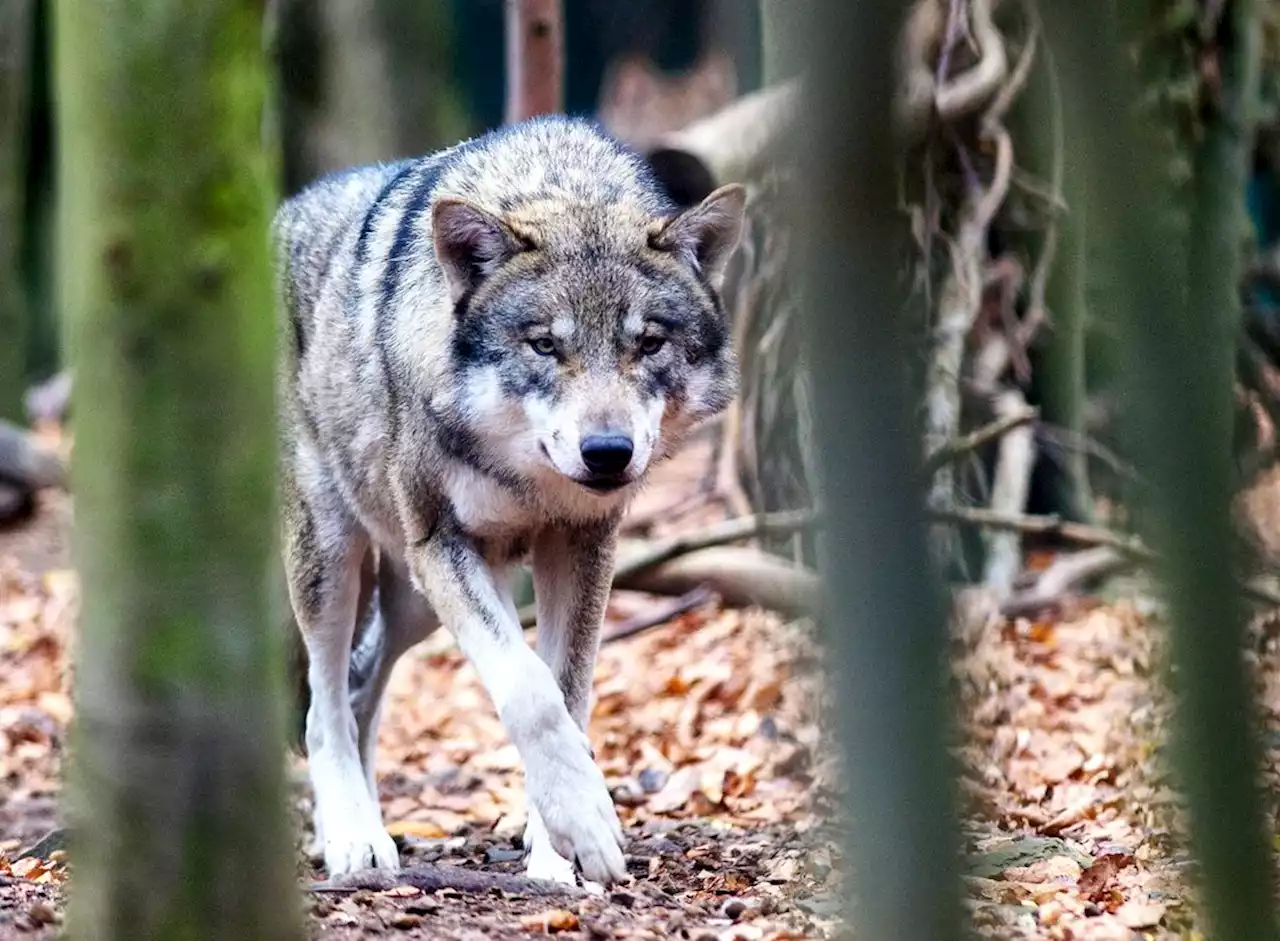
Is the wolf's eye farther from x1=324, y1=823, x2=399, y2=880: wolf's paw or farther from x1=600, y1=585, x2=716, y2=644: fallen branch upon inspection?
x1=600, y1=585, x2=716, y2=644: fallen branch

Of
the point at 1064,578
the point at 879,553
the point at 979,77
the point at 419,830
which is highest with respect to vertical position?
the point at 979,77

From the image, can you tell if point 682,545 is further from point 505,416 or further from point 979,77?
point 505,416

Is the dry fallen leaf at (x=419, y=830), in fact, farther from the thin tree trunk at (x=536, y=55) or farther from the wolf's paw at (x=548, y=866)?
the thin tree trunk at (x=536, y=55)

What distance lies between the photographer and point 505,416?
16.3 ft

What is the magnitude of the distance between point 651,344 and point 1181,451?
255cm

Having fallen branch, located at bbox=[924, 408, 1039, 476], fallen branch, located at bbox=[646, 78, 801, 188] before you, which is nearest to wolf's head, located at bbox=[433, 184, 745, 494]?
fallen branch, located at bbox=[924, 408, 1039, 476]

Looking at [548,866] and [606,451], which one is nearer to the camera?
[606,451]

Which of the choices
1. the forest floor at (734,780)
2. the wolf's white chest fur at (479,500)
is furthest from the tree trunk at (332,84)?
the wolf's white chest fur at (479,500)

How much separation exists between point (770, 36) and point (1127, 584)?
334cm

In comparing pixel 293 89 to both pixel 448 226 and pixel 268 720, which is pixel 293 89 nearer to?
pixel 448 226

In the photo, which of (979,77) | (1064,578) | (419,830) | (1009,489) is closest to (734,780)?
(419,830)

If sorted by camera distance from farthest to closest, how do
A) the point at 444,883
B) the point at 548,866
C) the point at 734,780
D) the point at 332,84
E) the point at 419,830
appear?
the point at 332,84 → the point at 734,780 → the point at 419,830 → the point at 548,866 → the point at 444,883

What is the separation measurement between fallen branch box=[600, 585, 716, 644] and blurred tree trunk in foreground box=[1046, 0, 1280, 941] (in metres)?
5.58

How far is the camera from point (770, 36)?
296 inches
